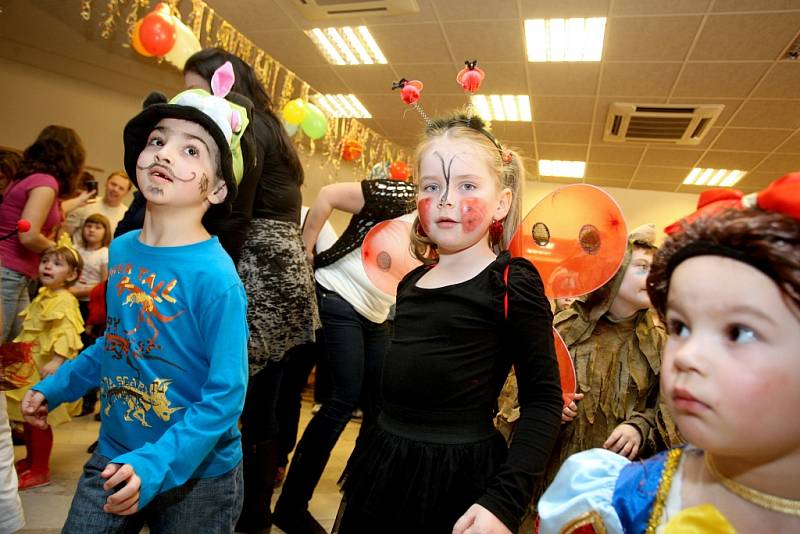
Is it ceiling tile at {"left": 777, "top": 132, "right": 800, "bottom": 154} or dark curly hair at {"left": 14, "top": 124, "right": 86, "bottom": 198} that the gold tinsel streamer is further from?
ceiling tile at {"left": 777, "top": 132, "right": 800, "bottom": 154}

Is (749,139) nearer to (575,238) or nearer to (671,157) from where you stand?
(671,157)

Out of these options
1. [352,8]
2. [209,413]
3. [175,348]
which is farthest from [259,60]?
[209,413]

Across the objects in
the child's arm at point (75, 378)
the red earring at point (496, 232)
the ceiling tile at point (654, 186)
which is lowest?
Answer: the child's arm at point (75, 378)

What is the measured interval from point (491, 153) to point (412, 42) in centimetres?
370

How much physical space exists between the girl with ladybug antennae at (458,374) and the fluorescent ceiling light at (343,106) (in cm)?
506

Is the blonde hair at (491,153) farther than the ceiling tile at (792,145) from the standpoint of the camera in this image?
No

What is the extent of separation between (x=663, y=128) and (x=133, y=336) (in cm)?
563

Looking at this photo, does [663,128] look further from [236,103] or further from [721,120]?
[236,103]

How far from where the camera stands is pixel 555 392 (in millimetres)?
1018

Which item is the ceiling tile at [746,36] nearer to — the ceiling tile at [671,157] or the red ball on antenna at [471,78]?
the ceiling tile at [671,157]

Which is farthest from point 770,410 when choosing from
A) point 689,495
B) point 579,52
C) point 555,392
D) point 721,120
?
point 721,120

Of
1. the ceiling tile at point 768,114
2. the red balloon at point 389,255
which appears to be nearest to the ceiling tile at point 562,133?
the ceiling tile at point 768,114

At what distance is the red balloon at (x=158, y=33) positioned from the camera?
338cm

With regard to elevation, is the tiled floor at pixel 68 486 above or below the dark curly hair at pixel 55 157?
below
